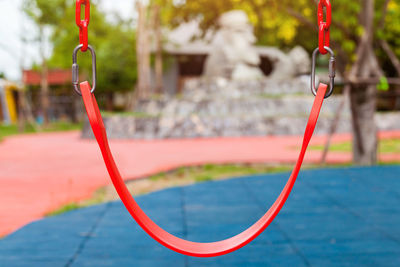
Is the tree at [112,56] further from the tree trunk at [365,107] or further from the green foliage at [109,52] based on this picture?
the tree trunk at [365,107]

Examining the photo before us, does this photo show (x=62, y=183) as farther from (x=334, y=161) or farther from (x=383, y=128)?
(x=383, y=128)

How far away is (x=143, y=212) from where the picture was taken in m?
1.68

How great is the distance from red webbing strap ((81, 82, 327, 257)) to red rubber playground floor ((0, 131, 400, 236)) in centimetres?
221

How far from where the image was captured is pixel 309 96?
15039mm

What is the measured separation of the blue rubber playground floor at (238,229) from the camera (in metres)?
2.45

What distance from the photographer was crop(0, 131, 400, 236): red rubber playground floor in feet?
15.0

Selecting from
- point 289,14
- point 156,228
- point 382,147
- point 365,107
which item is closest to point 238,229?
point 156,228

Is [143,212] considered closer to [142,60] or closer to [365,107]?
[365,107]

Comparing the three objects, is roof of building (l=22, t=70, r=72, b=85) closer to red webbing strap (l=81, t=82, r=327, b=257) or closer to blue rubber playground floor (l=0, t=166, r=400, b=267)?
blue rubber playground floor (l=0, t=166, r=400, b=267)

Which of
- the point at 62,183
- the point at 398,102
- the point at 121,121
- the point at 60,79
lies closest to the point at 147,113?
the point at 121,121

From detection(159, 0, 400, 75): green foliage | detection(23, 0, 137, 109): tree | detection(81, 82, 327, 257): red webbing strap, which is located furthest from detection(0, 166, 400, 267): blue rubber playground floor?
detection(23, 0, 137, 109): tree

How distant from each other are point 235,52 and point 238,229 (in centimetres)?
1418

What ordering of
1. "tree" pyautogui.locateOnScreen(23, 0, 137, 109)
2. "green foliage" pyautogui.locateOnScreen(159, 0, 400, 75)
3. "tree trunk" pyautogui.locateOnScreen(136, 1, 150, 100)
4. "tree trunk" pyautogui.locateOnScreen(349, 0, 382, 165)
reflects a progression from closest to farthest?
"tree trunk" pyautogui.locateOnScreen(349, 0, 382, 165) < "green foliage" pyautogui.locateOnScreen(159, 0, 400, 75) < "tree trunk" pyautogui.locateOnScreen(136, 1, 150, 100) < "tree" pyautogui.locateOnScreen(23, 0, 137, 109)

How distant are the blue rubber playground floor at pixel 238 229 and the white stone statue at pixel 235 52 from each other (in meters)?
12.2
